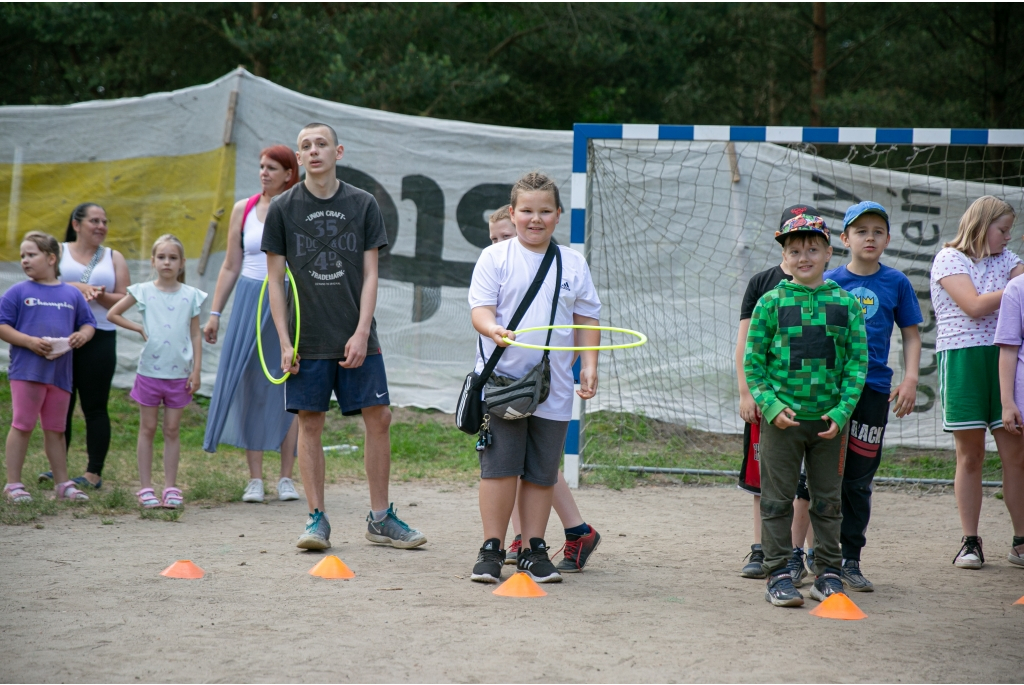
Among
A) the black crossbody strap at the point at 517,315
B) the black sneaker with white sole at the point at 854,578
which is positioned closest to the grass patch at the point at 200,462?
the black crossbody strap at the point at 517,315

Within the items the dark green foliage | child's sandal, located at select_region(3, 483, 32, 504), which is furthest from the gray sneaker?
the dark green foliage

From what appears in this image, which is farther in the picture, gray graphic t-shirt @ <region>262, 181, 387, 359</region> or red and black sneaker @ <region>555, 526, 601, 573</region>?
gray graphic t-shirt @ <region>262, 181, 387, 359</region>

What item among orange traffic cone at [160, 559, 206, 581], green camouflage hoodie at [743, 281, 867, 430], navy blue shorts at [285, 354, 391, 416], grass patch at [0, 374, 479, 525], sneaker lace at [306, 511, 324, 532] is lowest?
grass patch at [0, 374, 479, 525]

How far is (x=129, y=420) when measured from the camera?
836 cm

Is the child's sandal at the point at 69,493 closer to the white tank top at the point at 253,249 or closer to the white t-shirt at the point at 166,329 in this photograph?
the white t-shirt at the point at 166,329

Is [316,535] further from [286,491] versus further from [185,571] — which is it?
[286,491]

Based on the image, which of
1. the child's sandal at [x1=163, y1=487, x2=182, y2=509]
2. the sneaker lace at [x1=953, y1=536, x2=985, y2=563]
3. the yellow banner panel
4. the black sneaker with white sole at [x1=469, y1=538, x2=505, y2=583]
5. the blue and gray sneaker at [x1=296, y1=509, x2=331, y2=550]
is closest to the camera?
the black sneaker with white sole at [x1=469, y1=538, x2=505, y2=583]

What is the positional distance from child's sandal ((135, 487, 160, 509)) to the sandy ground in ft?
0.79

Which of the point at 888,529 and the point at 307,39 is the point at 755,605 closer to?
the point at 888,529

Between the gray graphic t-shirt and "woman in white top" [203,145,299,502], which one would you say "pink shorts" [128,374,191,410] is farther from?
the gray graphic t-shirt

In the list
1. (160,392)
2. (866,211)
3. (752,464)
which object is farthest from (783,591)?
(160,392)

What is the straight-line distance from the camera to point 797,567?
12.6ft

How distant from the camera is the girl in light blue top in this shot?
17.5ft

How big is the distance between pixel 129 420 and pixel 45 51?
11.7 meters
